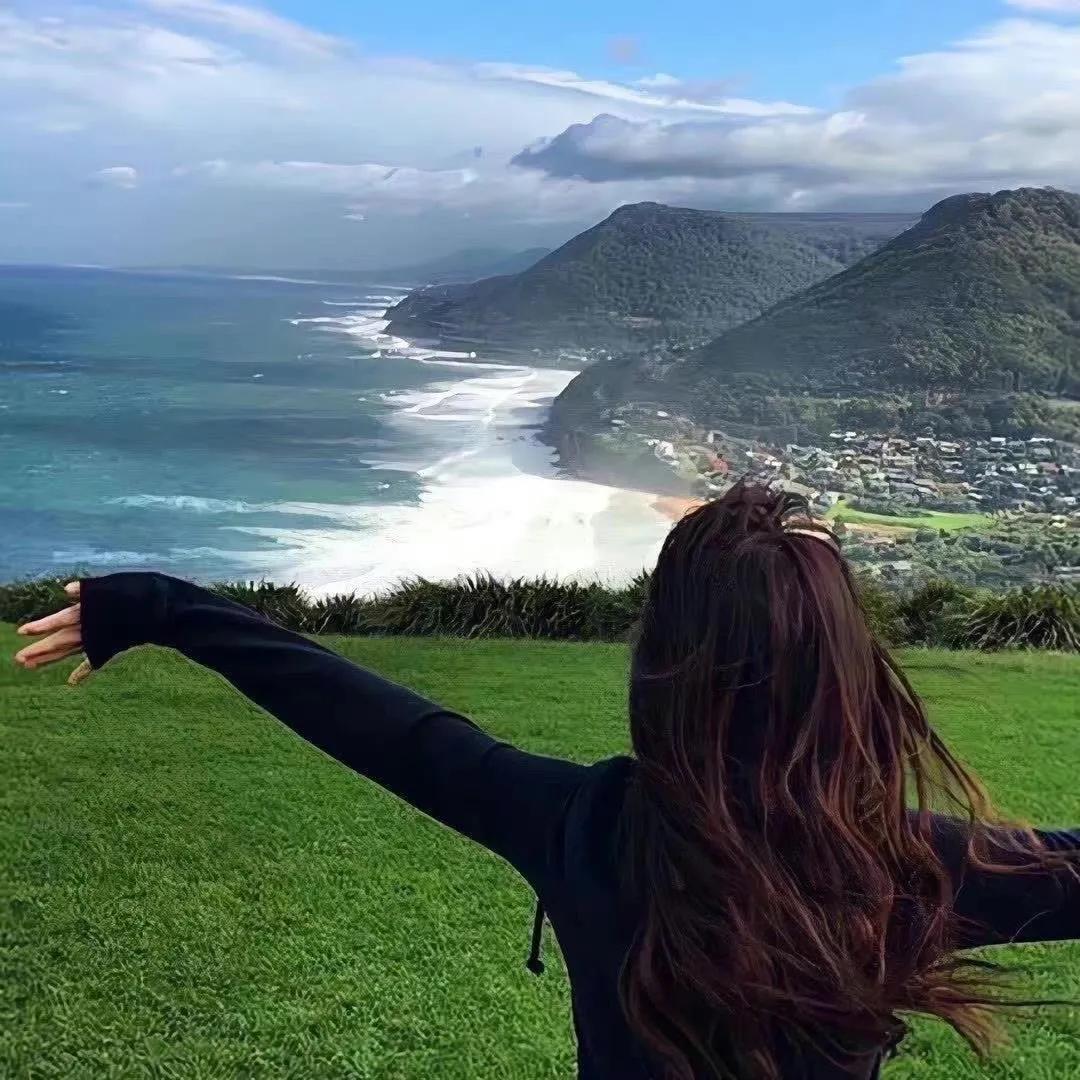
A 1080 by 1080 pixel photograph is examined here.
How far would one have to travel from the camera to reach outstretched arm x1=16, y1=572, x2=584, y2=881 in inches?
35.9

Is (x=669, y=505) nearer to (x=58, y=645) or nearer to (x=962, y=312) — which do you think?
(x=962, y=312)

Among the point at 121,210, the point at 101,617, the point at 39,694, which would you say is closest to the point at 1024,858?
the point at 101,617

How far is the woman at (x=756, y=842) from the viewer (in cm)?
83

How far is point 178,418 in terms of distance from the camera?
752 centimetres

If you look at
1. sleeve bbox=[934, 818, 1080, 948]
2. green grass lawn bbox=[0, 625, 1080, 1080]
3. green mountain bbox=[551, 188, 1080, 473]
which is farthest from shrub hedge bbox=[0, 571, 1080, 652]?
sleeve bbox=[934, 818, 1080, 948]

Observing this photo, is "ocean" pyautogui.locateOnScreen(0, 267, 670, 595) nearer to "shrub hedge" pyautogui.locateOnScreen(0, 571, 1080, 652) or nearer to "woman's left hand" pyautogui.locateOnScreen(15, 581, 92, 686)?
"shrub hedge" pyautogui.locateOnScreen(0, 571, 1080, 652)

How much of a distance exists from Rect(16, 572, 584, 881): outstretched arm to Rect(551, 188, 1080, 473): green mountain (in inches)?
263

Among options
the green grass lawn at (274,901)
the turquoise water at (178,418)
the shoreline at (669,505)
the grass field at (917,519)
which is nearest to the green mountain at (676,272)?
the turquoise water at (178,418)

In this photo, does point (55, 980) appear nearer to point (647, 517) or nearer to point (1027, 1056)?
point (1027, 1056)

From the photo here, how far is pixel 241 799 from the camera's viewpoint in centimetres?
374

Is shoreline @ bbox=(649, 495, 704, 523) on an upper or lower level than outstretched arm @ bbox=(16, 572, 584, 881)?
lower

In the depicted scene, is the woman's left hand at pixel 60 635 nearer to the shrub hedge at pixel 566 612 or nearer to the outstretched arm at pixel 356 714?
the outstretched arm at pixel 356 714

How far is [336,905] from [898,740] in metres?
2.41

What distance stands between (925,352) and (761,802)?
7.22 m
